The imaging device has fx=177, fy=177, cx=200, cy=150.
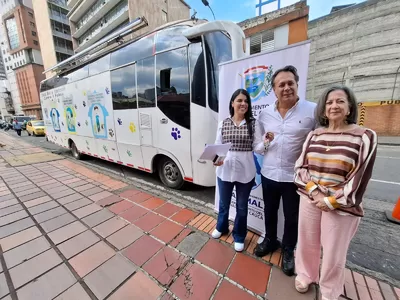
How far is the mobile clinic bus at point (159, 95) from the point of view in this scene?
2.87m

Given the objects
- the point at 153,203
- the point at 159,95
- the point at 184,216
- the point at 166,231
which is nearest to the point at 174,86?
the point at 159,95

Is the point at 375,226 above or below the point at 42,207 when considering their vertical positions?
below

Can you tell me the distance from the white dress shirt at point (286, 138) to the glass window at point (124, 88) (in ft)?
10.1

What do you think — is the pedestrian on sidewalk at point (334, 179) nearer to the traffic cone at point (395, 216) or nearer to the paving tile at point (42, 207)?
the traffic cone at point (395, 216)

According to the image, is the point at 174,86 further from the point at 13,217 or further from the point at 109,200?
the point at 13,217

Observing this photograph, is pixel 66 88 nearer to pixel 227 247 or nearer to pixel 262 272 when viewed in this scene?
pixel 227 247

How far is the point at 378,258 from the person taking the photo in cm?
195

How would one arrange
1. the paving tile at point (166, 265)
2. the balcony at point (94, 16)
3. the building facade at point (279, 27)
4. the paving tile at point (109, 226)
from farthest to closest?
the balcony at point (94, 16) < the building facade at point (279, 27) < the paving tile at point (109, 226) < the paving tile at point (166, 265)

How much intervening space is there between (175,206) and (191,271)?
4.24 feet

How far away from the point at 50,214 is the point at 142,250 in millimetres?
1884

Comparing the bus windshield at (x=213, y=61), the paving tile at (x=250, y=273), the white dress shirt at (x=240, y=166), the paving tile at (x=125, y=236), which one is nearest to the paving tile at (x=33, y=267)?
the paving tile at (x=125, y=236)

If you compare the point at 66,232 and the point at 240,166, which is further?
the point at 66,232

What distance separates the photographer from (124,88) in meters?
3.98

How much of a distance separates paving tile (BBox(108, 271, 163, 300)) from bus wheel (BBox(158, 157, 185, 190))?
78.4 inches
